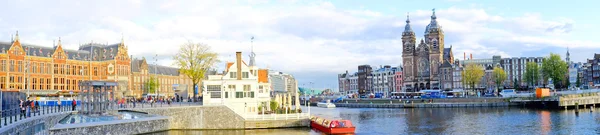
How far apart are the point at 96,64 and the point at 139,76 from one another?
20457 millimetres

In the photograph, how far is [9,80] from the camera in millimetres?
93375

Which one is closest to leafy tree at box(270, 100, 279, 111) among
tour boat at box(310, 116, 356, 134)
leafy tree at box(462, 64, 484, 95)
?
tour boat at box(310, 116, 356, 134)

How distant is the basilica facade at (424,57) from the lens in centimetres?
18275

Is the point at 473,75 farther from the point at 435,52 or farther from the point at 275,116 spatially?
the point at 275,116

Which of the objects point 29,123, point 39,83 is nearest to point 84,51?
point 39,83

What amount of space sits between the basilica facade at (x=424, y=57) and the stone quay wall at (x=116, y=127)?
139 metres

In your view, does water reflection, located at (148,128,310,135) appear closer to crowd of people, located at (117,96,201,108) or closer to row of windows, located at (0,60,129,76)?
crowd of people, located at (117,96,201,108)

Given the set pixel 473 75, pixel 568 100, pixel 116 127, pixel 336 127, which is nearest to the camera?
pixel 116 127

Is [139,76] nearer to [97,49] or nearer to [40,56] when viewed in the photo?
[97,49]

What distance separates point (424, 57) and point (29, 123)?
537ft

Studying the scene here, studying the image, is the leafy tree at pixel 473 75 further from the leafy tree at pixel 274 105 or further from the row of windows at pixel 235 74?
the row of windows at pixel 235 74

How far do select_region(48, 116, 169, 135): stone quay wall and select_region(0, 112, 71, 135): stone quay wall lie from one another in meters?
0.95

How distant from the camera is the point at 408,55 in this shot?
623 ft

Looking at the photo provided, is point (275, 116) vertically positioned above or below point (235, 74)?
below
